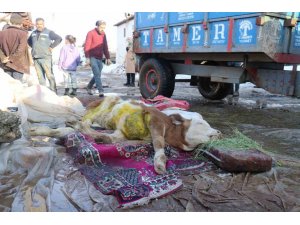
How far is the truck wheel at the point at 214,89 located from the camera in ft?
25.9

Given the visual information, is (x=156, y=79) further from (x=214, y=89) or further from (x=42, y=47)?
(x=42, y=47)

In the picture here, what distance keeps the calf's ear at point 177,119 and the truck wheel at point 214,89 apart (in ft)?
14.8

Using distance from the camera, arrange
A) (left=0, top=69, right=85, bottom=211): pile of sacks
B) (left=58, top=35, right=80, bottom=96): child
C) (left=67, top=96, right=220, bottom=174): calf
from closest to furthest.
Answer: (left=0, top=69, right=85, bottom=211): pile of sacks
(left=67, top=96, right=220, bottom=174): calf
(left=58, top=35, right=80, bottom=96): child

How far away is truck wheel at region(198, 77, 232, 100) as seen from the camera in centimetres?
790

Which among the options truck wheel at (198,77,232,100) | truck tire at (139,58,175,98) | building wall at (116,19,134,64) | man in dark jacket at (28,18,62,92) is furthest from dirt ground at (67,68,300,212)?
building wall at (116,19,134,64)

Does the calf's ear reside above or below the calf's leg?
above

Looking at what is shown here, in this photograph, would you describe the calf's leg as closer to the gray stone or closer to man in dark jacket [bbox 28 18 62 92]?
the gray stone

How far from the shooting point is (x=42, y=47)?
6.97m

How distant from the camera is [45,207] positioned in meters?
2.16

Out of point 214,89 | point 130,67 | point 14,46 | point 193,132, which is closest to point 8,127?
point 193,132

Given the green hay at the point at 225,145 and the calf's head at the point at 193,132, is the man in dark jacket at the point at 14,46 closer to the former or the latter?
the calf's head at the point at 193,132

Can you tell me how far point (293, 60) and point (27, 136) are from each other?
4128 millimetres

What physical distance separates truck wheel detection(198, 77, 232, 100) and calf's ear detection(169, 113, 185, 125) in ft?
14.8

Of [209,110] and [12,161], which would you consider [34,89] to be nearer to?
[12,161]
